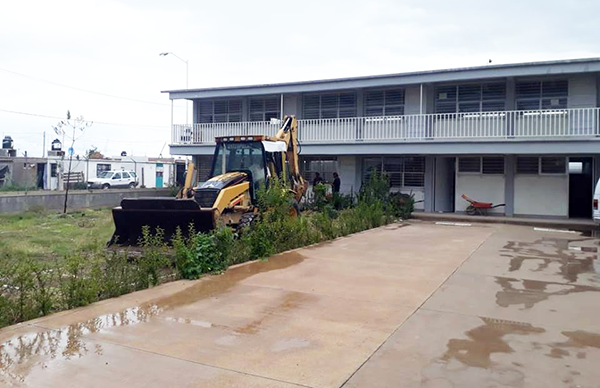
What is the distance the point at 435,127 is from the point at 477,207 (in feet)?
12.8

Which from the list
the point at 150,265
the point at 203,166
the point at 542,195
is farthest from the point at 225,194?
the point at 203,166

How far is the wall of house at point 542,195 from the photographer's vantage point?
22453 millimetres

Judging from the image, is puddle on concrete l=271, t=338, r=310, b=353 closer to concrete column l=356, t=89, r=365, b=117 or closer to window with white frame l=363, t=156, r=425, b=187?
window with white frame l=363, t=156, r=425, b=187

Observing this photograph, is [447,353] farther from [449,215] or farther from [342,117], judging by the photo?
[342,117]

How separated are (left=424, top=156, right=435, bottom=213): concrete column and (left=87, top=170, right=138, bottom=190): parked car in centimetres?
2571

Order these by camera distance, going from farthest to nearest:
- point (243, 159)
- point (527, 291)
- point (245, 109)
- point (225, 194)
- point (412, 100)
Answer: point (245, 109)
point (412, 100)
point (243, 159)
point (225, 194)
point (527, 291)

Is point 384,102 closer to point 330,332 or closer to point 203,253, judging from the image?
point 203,253

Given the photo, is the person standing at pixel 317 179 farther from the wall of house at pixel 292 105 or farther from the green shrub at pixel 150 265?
the green shrub at pixel 150 265

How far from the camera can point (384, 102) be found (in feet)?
84.8

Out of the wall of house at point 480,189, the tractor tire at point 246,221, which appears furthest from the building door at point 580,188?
the tractor tire at point 246,221

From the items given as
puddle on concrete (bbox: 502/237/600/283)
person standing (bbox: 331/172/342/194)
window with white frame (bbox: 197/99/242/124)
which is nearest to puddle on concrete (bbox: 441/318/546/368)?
puddle on concrete (bbox: 502/237/600/283)

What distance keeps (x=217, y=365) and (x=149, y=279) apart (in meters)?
3.79

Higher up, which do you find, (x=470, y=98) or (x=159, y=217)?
(x=470, y=98)

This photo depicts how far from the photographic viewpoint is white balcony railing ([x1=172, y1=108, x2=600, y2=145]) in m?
20.6
